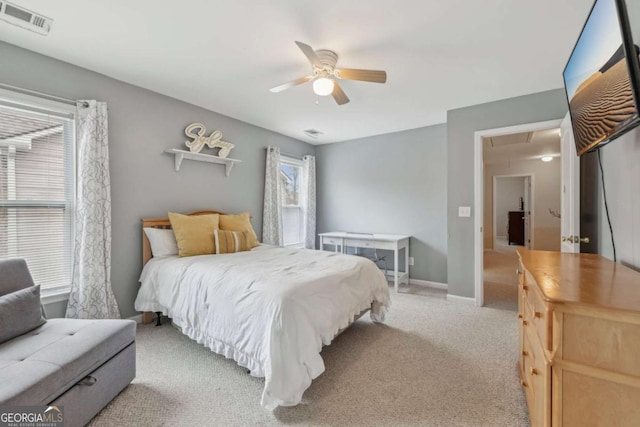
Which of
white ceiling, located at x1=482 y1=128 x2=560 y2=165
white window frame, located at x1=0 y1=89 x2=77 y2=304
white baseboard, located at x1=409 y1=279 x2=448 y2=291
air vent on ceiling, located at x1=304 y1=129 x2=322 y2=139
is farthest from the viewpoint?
white ceiling, located at x1=482 y1=128 x2=560 y2=165

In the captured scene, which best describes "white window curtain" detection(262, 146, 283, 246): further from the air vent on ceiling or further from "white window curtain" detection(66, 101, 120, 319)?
"white window curtain" detection(66, 101, 120, 319)

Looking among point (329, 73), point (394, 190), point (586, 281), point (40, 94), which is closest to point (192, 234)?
point (40, 94)

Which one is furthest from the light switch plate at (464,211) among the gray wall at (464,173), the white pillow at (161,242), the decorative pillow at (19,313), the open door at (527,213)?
the open door at (527,213)

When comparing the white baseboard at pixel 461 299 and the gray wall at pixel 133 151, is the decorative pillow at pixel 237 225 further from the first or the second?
the white baseboard at pixel 461 299

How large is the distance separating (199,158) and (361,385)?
299 cm

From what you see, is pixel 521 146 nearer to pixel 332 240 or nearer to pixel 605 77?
pixel 332 240

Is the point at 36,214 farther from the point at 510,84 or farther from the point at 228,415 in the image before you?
the point at 510,84

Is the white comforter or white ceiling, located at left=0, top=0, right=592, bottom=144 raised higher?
white ceiling, located at left=0, top=0, right=592, bottom=144

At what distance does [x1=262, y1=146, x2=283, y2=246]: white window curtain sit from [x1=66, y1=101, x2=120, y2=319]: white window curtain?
206 centimetres

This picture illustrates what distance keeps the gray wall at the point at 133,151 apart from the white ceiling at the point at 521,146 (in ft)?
13.8

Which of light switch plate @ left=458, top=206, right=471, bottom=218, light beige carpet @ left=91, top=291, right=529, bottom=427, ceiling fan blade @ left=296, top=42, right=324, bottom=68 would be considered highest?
ceiling fan blade @ left=296, top=42, right=324, bottom=68

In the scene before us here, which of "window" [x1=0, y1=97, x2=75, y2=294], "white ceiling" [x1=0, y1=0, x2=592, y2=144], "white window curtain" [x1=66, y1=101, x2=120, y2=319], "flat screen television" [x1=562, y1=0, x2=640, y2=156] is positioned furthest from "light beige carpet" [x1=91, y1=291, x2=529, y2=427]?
"white ceiling" [x1=0, y1=0, x2=592, y2=144]

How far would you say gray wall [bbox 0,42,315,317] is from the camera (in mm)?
2346

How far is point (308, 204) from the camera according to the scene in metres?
5.11
